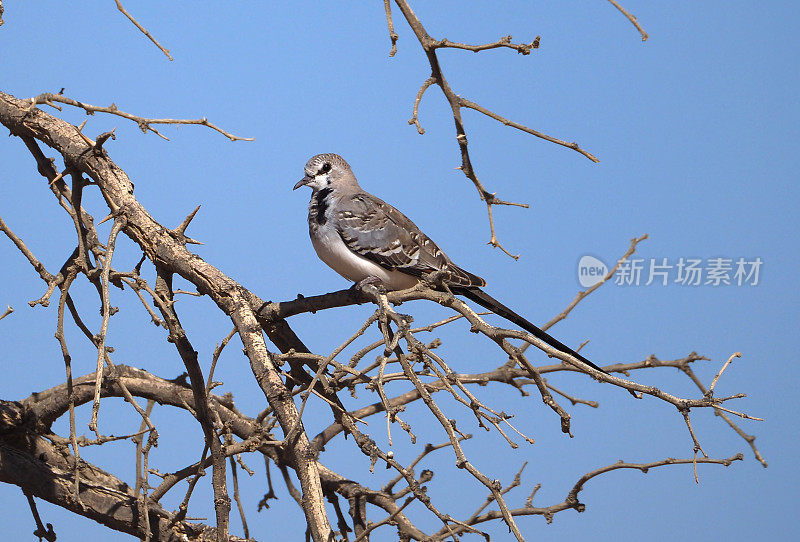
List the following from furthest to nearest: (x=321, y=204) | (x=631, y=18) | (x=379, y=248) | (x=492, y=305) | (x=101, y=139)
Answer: (x=321, y=204) < (x=379, y=248) < (x=492, y=305) < (x=101, y=139) < (x=631, y=18)

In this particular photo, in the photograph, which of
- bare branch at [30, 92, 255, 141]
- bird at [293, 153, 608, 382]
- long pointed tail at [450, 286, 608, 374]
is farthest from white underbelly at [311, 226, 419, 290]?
bare branch at [30, 92, 255, 141]

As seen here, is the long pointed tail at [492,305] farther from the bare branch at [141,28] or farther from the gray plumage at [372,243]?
the bare branch at [141,28]

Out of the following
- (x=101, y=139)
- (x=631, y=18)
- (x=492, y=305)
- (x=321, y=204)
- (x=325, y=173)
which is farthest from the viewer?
(x=325, y=173)

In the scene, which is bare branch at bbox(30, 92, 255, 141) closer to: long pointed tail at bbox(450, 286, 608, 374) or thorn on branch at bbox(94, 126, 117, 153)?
thorn on branch at bbox(94, 126, 117, 153)

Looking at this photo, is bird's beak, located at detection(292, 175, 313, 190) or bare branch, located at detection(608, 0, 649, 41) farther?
bird's beak, located at detection(292, 175, 313, 190)

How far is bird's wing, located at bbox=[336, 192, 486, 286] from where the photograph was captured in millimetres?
3631

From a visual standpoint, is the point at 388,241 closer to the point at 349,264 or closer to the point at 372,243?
the point at 372,243

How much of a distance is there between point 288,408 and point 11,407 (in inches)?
68.1

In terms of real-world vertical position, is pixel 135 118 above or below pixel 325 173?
below

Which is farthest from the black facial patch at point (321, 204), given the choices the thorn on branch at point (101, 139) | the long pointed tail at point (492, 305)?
the thorn on branch at point (101, 139)

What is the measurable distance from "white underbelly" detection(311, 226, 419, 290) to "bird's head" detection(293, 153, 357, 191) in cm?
32

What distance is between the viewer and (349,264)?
3652 mm

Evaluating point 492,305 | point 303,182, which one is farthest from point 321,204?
point 492,305

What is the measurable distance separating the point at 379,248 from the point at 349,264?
150 mm
